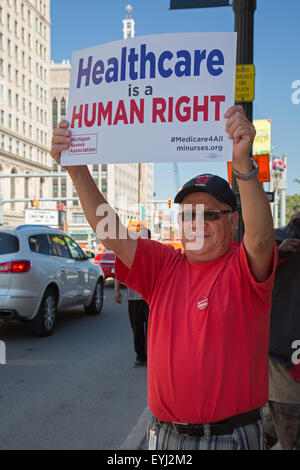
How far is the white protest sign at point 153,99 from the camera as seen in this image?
2.04 m

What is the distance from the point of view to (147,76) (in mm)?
2193

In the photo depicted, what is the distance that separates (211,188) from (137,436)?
2717 mm

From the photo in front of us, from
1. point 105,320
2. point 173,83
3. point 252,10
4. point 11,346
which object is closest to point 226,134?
point 173,83

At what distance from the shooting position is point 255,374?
6.41 feet

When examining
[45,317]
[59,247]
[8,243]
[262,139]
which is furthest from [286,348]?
[262,139]

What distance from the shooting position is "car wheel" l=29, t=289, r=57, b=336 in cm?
816

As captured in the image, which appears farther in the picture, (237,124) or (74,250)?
(74,250)

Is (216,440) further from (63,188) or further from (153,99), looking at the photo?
(63,188)

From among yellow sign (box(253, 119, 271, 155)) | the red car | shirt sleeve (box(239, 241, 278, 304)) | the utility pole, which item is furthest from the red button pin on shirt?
the red car

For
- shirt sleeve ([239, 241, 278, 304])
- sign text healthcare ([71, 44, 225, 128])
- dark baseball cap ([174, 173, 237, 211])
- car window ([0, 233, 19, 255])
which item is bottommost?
car window ([0, 233, 19, 255])

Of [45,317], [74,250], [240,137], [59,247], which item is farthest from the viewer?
[74,250]

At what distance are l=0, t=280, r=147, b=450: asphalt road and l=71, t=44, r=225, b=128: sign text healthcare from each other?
2.91 metres

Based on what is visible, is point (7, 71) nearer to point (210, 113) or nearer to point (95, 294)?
point (95, 294)

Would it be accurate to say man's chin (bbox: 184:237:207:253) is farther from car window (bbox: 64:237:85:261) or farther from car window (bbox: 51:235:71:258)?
car window (bbox: 64:237:85:261)
